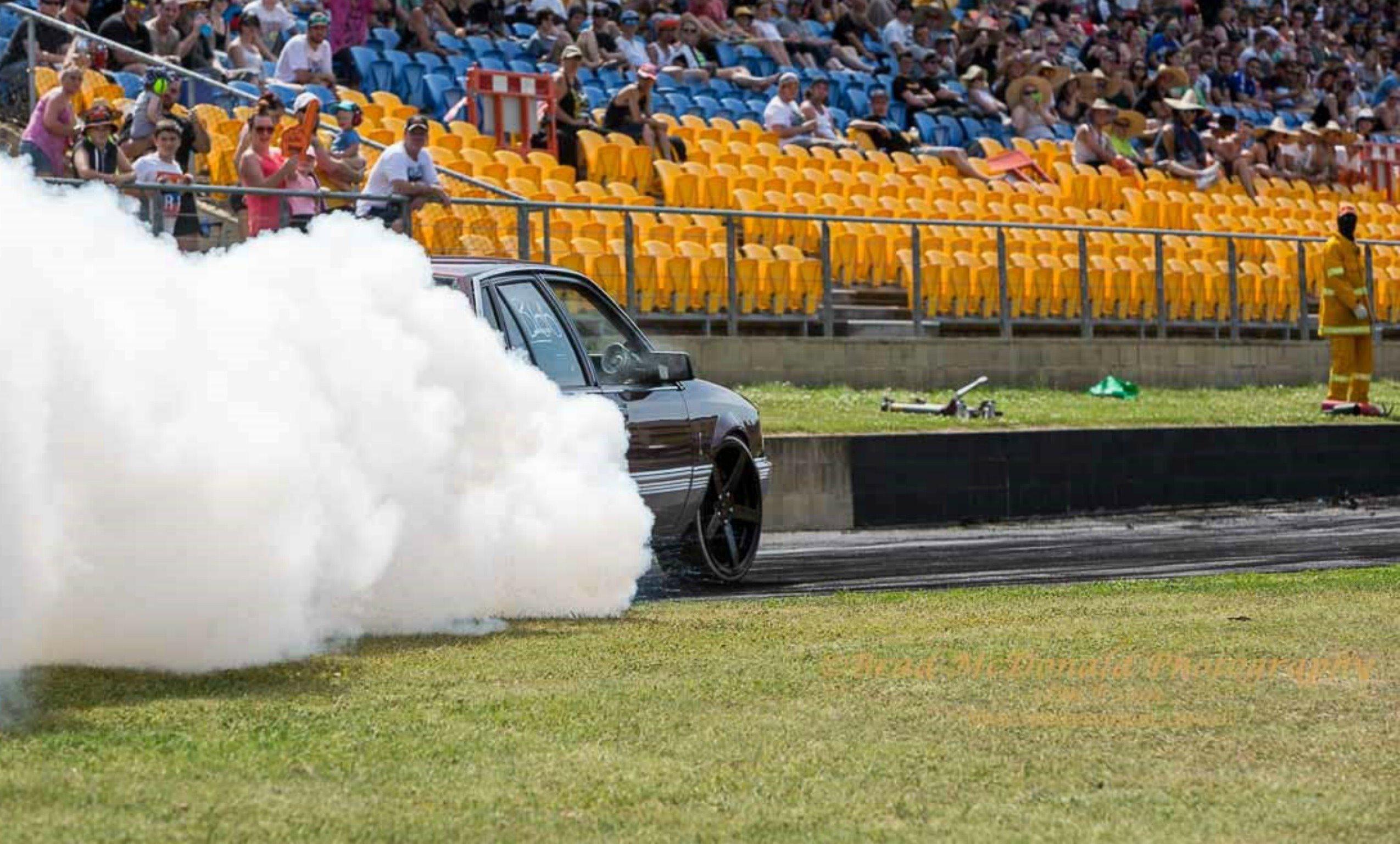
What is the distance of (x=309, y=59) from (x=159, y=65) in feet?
9.18

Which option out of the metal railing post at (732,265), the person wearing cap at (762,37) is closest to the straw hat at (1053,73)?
the person wearing cap at (762,37)

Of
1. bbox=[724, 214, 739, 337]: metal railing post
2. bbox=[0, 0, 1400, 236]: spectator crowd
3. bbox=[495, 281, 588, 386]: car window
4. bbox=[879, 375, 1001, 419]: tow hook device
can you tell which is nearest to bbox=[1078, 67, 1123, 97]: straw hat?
bbox=[0, 0, 1400, 236]: spectator crowd

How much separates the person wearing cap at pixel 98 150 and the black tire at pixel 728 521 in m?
5.84

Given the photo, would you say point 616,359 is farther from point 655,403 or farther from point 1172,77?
point 1172,77

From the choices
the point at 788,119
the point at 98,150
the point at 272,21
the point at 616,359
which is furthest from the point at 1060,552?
the point at 788,119

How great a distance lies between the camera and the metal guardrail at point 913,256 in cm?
1855

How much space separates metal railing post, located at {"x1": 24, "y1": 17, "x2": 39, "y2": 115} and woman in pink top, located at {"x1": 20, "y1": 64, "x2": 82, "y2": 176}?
7.16 feet

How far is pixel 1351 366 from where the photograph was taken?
24.8 metres

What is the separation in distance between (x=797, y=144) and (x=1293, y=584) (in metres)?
16.6

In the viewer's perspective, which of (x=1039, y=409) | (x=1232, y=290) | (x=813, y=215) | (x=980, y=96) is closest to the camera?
(x=1039, y=409)

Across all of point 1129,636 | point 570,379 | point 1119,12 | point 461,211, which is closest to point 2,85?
point 461,211

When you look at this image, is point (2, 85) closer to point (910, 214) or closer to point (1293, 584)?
point (910, 214)

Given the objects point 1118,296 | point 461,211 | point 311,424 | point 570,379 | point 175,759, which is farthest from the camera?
point 1118,296

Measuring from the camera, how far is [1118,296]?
25.4 m
